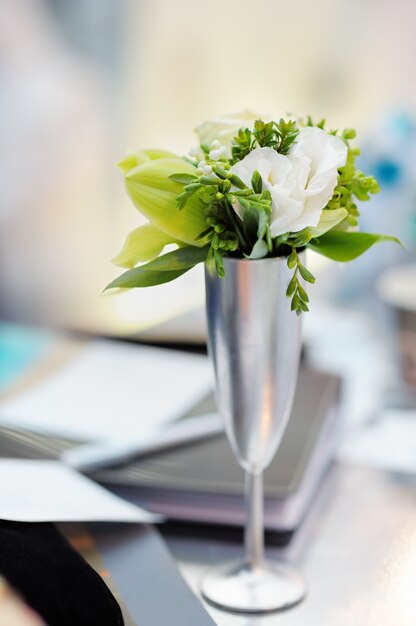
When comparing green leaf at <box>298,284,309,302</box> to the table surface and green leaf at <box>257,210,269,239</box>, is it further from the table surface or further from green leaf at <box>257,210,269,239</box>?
the table surface

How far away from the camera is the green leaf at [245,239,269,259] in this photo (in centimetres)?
47

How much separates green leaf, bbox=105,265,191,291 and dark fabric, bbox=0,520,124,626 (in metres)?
0.15

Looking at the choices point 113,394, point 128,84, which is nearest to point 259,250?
point 113,394

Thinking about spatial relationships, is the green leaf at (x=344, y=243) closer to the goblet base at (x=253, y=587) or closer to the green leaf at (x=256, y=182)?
the green leaf at (x=256, y=182)

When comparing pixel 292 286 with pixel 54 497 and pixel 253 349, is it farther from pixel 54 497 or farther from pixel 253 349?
pixel 54 497

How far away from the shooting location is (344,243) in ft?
1.72

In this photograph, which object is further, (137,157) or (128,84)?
(128,84)

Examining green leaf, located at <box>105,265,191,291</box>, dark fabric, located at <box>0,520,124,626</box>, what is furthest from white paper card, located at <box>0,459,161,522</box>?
green leaf, located at <box>105,265,191,291</box>

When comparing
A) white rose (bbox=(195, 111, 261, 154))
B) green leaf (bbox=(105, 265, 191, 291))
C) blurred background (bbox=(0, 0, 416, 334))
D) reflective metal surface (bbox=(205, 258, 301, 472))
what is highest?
white rose (bbox=(195, 111, 261, 154))

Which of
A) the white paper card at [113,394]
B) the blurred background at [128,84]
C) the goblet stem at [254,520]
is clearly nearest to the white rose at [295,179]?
the goblet stem at [254,520]

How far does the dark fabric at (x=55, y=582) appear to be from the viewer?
0.44 meters

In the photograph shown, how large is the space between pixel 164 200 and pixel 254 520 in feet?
0.71

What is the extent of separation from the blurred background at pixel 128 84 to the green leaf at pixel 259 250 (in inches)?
83.3

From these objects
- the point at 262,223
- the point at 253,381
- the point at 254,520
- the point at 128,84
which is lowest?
the point at 128,84
